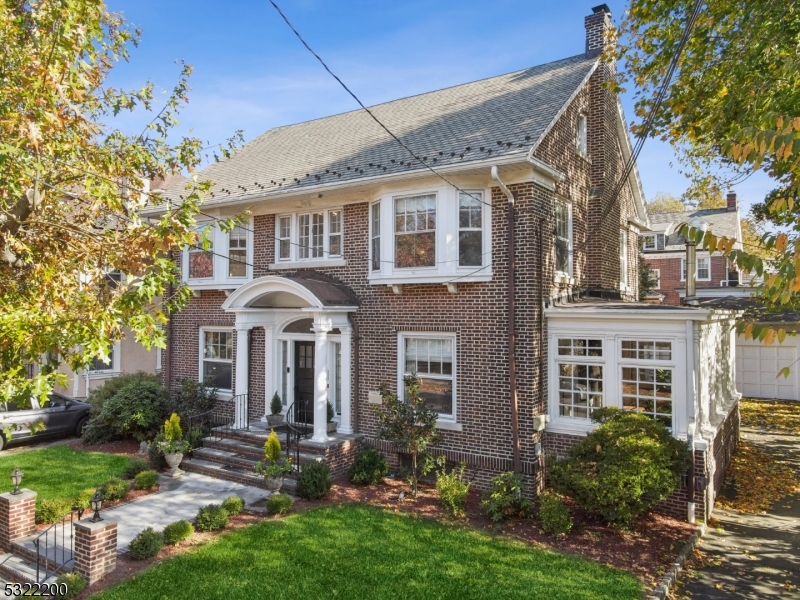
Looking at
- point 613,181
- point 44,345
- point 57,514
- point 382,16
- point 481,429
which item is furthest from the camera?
point 613,181

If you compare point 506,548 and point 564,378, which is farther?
point 564,378

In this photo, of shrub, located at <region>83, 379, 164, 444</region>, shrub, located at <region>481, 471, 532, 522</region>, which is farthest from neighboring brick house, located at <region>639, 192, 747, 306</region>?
shrub, located at <region>83, 379, 164, 444</region>

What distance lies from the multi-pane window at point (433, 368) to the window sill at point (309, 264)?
8.87 feet

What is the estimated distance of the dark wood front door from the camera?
13.9 meters

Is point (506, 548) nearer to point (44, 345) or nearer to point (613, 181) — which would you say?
point (44, 345)

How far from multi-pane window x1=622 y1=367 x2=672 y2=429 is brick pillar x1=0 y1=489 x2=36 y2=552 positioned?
10.8 m

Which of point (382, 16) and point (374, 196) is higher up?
point (382, 16)

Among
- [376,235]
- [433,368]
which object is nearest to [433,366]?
[433,368]

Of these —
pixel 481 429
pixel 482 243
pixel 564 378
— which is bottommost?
pixel 481 429

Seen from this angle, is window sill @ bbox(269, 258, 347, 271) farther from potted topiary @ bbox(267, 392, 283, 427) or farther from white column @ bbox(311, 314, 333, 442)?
potted topiary @ bbox(267, 392, 283, 427)

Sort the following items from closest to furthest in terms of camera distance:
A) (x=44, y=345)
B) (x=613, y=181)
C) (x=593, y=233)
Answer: (x=44, y=345) → (x=593, y=233) → (x=613, y=181)

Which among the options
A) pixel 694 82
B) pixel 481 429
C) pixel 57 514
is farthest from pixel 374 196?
pixel 57 514

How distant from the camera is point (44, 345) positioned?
5352 mm

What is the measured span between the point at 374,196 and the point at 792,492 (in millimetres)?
11364
